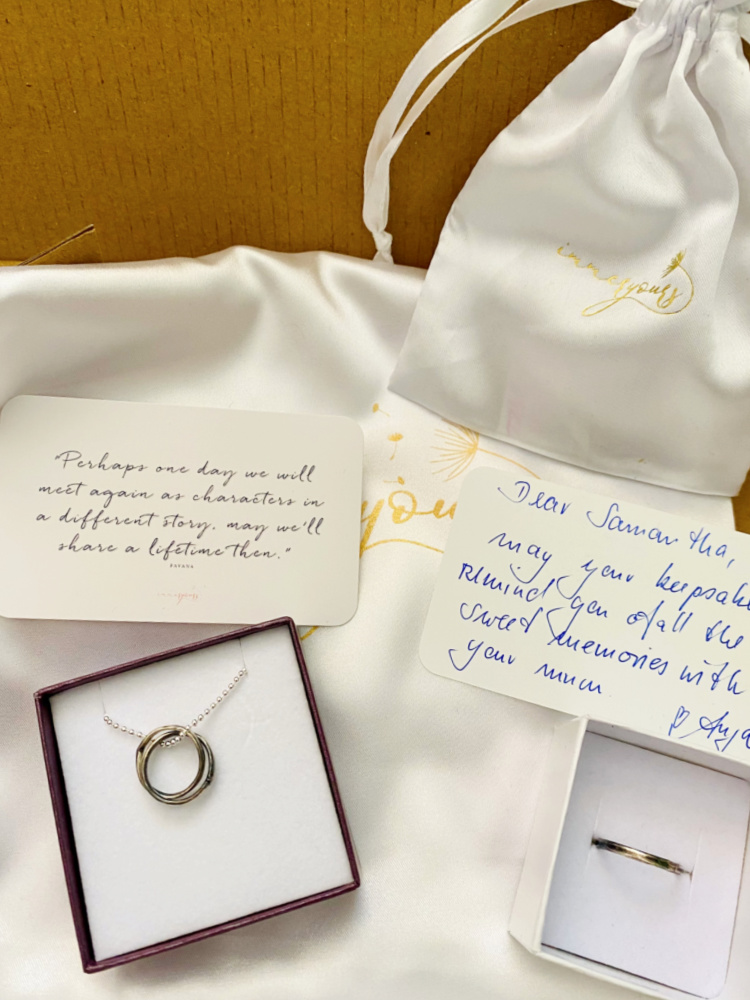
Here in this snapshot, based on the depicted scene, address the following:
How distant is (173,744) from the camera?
1.38 feet

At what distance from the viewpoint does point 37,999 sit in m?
0.43

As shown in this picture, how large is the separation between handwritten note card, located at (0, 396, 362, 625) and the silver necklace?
7 centimetres

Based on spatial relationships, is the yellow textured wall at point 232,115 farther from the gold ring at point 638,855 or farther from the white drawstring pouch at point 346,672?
the gold ring at point 638,855

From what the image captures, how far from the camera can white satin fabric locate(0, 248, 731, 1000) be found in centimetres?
44

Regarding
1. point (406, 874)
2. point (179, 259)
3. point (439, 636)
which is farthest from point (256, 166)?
point (406, 874)

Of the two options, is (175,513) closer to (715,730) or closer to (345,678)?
(345,678)

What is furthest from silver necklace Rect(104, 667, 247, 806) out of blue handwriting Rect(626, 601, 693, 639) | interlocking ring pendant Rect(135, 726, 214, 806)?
blue handwriting Rect(626, 601, 693, 639)

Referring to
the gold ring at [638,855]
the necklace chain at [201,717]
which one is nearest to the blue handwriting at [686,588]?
the gold ring at [638,855]

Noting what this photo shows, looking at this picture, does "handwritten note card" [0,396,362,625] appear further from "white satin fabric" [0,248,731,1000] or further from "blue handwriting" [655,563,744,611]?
"blue handwriting" [655,563,744,611]

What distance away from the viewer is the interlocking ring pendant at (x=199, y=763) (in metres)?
0.41

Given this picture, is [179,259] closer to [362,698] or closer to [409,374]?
[409,374]

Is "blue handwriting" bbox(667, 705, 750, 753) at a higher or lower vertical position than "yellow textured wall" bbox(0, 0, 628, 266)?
lower

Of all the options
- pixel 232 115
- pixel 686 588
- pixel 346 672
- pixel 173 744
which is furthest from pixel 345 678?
pixel 232 115

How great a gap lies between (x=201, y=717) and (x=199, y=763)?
0.08ft
